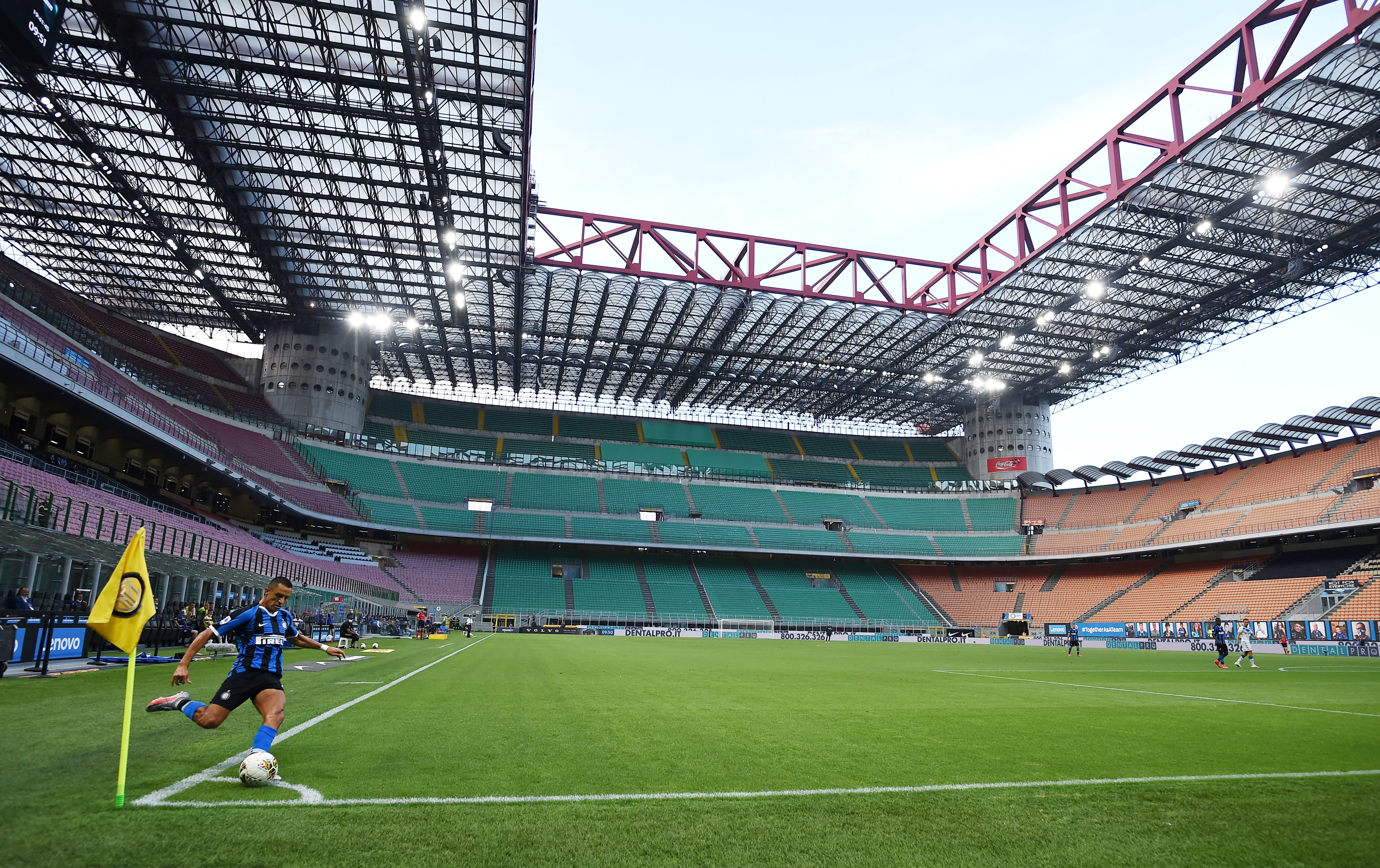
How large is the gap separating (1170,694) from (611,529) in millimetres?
48852

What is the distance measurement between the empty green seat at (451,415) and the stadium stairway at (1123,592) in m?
55.0

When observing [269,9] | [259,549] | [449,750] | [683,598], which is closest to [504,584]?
[683,598]

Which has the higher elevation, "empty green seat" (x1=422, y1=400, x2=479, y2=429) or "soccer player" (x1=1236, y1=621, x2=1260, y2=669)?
"empty green seat" (x1=422, y1=400, x2=479, y2=429)

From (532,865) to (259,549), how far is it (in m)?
35.8

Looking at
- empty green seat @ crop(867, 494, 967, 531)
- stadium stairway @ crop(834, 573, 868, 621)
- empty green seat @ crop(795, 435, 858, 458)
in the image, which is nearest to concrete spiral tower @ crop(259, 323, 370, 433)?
stadium stairway @ crop(834, 573, 868, 621)

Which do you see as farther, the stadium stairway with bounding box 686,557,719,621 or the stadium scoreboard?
the stadium stairway with bounding box 686,557,719,621

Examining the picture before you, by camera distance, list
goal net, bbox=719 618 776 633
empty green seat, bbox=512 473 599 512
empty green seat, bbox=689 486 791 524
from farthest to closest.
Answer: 1. empty green seat, bbox=689 486 791 524
2. empty green seat, bbox=512 473 599 512
3. goal net, bbox=719 618 776 633

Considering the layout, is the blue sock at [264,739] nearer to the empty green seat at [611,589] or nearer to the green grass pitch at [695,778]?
the green grass pitch at [695,778]

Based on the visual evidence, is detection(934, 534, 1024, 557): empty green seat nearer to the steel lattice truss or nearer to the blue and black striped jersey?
the steel lattice truss

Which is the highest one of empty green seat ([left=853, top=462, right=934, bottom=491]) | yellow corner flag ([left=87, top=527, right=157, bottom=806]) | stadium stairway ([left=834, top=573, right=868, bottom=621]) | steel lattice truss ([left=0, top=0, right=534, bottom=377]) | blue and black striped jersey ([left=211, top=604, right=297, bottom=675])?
steel lattice truss ([left=0, top=0, right=534, bottom=377])

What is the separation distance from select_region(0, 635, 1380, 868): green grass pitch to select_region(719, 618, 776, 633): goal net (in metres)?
42.0

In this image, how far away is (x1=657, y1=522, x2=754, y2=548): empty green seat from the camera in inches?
2404

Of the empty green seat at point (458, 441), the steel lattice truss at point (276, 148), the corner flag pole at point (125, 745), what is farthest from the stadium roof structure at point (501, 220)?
the corner flag pole at point (125, 745)

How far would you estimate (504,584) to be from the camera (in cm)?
5516
